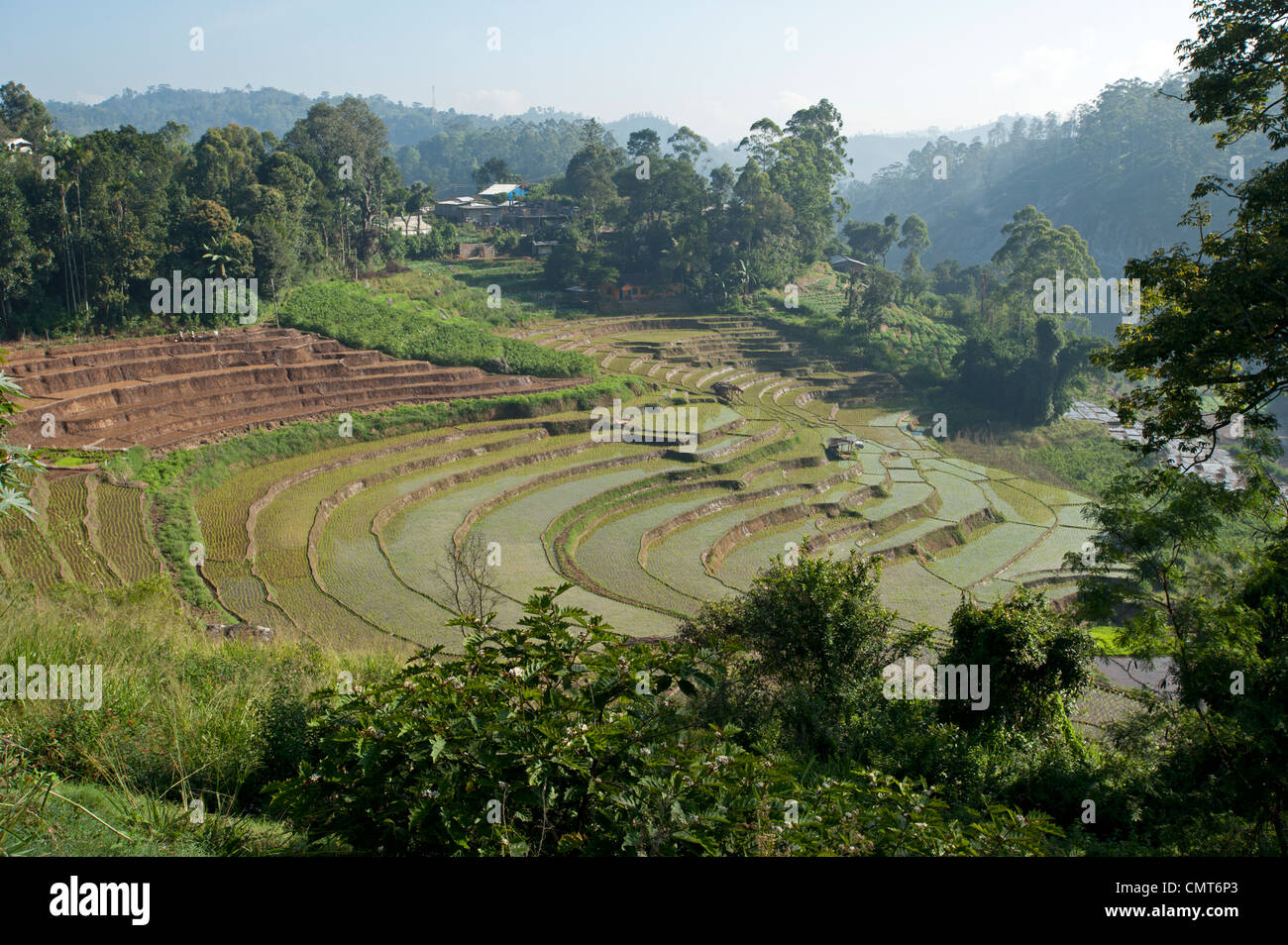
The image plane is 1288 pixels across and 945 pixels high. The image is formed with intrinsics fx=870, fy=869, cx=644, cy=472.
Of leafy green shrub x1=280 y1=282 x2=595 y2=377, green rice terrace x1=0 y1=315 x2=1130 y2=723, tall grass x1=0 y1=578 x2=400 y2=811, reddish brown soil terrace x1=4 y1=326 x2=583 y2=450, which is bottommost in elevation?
green rice terrace x1=0 y1=315 x2=1130 y2=723

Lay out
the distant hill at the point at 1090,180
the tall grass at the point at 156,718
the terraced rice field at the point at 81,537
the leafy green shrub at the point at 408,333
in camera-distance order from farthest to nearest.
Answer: the distant hill at the point at 1090,180
the leafy green shrub at the point at 408,333
the terraced rice field at the point at 81,537
the tall grass at the point at 156,718

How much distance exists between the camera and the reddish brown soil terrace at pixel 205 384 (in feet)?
61.7

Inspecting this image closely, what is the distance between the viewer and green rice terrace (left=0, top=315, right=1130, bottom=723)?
552 inches

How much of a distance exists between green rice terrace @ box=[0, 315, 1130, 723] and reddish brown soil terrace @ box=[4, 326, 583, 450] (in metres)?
1.42

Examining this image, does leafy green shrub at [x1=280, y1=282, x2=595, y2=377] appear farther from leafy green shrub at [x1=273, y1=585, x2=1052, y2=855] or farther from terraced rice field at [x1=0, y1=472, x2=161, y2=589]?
leafy green shrub at [x1=273, y1=585, x2=1052, y2=855]

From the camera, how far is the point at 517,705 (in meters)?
3.23

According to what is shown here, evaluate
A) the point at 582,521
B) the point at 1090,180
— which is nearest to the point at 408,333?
the point at 582,521

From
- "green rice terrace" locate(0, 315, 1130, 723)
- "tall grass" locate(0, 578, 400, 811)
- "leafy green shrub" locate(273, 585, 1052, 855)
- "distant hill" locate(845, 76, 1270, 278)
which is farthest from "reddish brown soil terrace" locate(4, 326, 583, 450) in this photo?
"distant hill" locate(845, 76, 1270, 278)

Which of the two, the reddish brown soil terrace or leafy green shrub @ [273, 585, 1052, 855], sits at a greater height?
the reddish brown soil terrace

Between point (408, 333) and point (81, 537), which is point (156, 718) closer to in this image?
point (81, 537)

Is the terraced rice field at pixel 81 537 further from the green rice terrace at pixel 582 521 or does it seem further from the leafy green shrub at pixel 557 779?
the leafy green shrub at pixel 557 779

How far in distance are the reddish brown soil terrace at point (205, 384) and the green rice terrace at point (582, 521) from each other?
142cm

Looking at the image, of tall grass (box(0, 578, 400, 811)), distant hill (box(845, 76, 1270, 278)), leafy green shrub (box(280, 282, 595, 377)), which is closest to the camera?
tall grass (box(0, 578, 400, 811))

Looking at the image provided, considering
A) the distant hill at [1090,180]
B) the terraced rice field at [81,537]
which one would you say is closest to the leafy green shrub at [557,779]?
the terraced rice field at [81,537]
